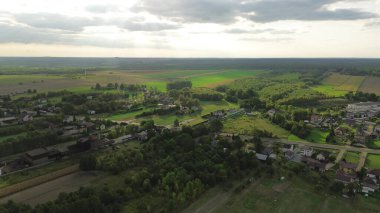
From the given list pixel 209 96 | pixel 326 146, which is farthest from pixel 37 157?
pixel 209 96

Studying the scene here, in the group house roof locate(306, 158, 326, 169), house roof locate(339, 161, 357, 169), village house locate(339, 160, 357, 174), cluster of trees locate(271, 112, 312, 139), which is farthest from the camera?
cluster of trees locate(271, 112, 312, 139)

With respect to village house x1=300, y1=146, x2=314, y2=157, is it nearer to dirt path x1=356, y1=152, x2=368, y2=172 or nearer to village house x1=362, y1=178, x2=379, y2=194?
dirt path x1=356, y1=152, x2=368, y2=172

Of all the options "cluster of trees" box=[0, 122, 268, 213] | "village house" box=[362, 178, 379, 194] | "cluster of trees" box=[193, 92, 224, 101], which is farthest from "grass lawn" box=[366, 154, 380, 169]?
"cluster of trees" box=[193, 92, 224, 101]

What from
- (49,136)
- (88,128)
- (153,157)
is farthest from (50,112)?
(153,157)

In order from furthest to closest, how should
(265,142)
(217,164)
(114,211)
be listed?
(265,142) → (217,164) → (114,211)

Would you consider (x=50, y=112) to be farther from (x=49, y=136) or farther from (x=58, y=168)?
(x=58, y=168)

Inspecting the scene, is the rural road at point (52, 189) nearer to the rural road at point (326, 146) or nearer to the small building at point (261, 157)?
the small building at point (261, 157)

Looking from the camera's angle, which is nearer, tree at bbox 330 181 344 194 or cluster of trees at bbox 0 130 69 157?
tree at bbox 330 181 344 194
